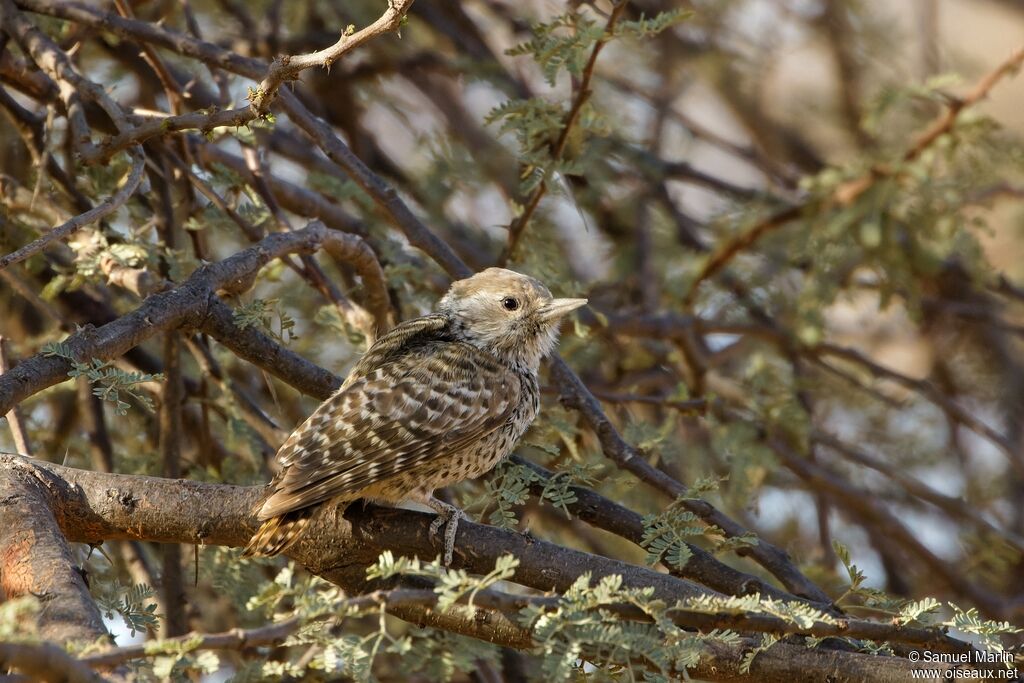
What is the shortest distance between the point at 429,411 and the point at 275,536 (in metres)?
0.77

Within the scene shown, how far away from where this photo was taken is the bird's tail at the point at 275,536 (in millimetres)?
2934

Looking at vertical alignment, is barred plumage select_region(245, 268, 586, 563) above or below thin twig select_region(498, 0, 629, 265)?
below

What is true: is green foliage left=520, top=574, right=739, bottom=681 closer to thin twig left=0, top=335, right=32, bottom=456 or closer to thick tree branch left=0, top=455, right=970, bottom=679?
thick tree branch left=0, top=455, right=970, bottom=679

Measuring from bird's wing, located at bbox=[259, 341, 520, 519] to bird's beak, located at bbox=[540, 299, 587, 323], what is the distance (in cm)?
25

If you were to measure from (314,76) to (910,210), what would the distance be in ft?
10.2

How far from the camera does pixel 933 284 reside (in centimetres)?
646

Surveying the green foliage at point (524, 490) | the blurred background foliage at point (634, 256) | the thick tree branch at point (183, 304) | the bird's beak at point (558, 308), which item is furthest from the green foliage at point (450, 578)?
the bird's beak at point (558, 308)

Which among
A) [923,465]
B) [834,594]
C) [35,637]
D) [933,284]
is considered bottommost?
[923,465]

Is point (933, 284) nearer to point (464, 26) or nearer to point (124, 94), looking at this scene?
point (464, 26)

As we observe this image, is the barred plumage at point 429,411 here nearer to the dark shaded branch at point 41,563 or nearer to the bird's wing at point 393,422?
the bird's wing at point 393,422

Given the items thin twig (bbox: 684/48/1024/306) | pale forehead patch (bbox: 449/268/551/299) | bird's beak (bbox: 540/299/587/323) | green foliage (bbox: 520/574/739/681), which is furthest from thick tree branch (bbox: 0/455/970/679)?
thin twig (bbox: 684/48/1024/306)

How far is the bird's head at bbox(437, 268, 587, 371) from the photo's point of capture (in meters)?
4.09

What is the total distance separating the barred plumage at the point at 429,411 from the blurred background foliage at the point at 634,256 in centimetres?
14

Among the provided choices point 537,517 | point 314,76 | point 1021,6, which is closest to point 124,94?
point 314,76
